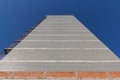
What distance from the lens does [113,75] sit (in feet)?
24.6

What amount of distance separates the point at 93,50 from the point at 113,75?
4.55 m

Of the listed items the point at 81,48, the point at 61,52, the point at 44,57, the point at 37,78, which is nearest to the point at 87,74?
the point at 37,78

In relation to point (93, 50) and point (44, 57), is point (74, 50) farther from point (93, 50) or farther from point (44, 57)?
point (44, 57)

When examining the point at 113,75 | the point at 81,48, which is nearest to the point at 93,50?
the point at 81,48

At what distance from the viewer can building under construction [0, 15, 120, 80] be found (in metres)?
7.48

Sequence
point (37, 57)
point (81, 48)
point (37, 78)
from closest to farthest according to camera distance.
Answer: point (37, 78)
point (37, 57)
point (81, 48)

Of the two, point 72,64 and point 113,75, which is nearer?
point 113,75

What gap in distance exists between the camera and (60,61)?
32.5 feet

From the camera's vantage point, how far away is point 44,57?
10547mm

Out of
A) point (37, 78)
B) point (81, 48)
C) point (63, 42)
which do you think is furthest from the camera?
point (63, 42)

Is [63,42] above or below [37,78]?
below

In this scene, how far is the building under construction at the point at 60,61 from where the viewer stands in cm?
748

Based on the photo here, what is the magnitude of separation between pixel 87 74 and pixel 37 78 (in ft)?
4.81

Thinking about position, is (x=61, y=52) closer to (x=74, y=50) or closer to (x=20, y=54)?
(x=74, y=50)
